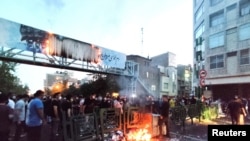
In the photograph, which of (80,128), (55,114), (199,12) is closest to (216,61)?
(199,12)

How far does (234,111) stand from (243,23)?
24.0 metres

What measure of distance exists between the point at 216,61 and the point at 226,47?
8.35ft

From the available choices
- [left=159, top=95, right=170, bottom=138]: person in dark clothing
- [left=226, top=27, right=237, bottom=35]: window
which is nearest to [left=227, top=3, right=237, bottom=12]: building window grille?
[left=226, top=27, right=237, bottom=35]: window

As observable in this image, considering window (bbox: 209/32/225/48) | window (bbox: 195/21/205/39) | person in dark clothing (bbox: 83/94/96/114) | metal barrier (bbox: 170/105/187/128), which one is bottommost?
metal barrier (bbox: 170/105/187/128)

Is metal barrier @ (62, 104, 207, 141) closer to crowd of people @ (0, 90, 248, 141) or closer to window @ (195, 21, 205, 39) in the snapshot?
crowd of people @ (0, 90, 248, 141)

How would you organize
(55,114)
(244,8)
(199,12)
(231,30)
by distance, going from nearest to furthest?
(55,114), (244,8), (231,30), (199,12)

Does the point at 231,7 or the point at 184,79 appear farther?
the point at 184,79

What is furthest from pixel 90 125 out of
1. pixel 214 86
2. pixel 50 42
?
pixel 214 86

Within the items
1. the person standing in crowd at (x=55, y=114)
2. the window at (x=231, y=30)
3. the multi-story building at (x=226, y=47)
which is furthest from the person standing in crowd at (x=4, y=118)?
the window at (x=231, y=30)

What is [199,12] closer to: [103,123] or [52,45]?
[52,45]

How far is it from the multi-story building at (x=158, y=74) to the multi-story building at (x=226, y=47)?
1142 centimetres

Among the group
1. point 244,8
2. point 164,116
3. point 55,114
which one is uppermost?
point 244,8

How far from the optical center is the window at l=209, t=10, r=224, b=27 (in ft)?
139

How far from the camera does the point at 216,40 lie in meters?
42.6
